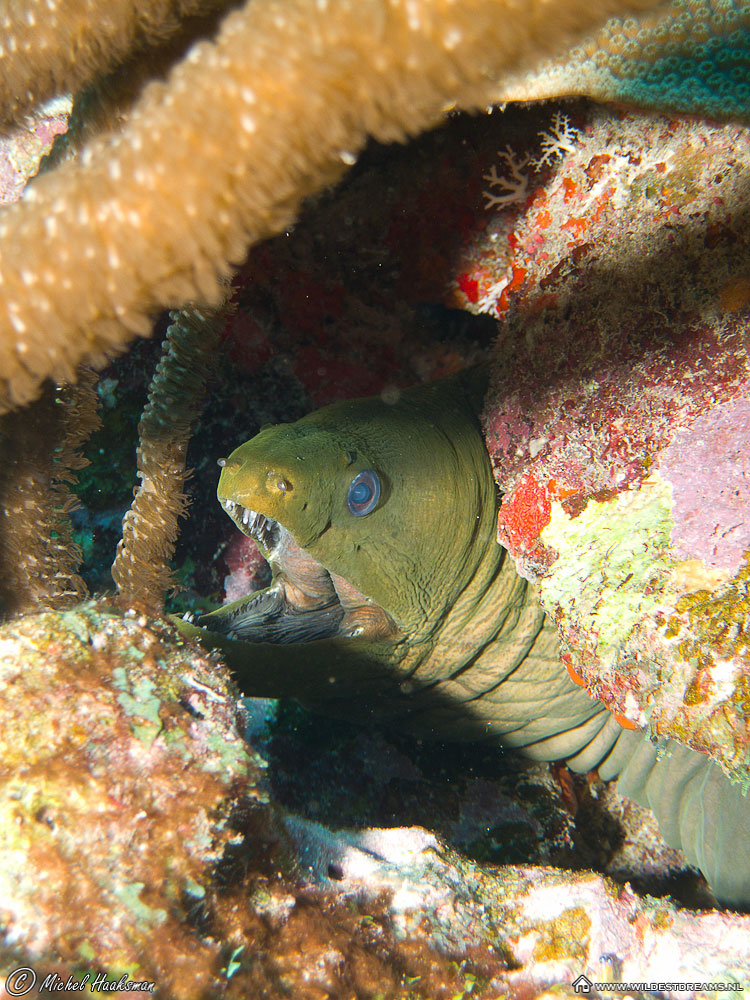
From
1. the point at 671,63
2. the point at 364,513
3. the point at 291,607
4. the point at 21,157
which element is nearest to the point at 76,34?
the point at 671,63

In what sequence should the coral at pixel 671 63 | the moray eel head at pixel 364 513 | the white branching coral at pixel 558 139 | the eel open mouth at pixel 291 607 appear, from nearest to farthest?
the coral at pixel 671 63, the white branching coral at pixel 558 139, the moray eel head at pixel 364 513, the eel open mouth at pixel 291 607

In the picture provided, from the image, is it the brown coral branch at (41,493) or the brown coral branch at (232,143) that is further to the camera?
the brown coral branch at (41,493)

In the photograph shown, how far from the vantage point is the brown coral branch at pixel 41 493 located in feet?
7.18

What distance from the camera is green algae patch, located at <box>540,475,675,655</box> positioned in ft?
6.99

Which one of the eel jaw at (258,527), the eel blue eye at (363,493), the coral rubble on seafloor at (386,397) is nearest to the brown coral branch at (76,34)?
the coral rubble on seafloor at (386,397)

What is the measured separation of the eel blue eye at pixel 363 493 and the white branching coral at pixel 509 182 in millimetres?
1496

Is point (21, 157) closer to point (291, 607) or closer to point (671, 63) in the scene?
point (291, 607)

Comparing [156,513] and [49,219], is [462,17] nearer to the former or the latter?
[49,219]

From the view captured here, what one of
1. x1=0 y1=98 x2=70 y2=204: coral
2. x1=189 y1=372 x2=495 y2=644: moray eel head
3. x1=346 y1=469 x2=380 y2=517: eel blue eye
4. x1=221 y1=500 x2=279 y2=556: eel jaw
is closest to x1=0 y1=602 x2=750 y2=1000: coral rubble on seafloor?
x1=189 y1=372 x2=495 y2=644: moray eel head

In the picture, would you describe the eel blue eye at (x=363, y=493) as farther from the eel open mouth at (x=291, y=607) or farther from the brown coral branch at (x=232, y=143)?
the brown coral branch at (x=232, y=143)
